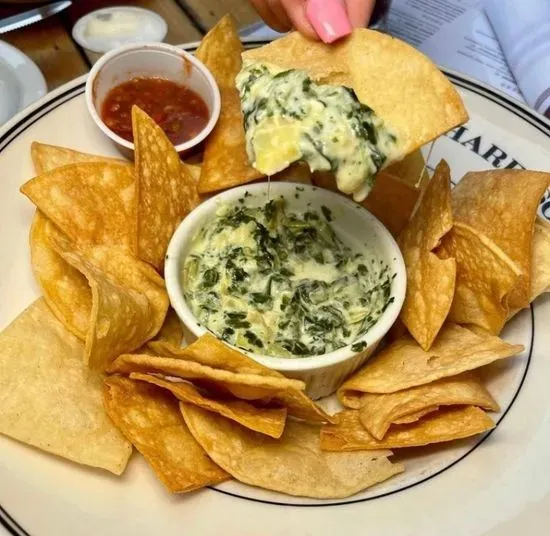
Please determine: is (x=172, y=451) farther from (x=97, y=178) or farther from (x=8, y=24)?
(x=8, y=24)

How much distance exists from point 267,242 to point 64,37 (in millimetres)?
1294

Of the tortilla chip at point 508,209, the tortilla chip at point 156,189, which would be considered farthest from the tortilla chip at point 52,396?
the tortilla chip at point 508,209

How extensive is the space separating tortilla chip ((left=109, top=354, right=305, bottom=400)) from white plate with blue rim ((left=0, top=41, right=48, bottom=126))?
1169 mm

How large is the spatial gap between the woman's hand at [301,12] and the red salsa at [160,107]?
358mm

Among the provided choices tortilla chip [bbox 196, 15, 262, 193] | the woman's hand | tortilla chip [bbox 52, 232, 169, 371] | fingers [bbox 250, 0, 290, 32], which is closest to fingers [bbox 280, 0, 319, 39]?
the woman's hand

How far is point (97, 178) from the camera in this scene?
74.0 inches

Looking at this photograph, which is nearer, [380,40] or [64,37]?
[380,40]

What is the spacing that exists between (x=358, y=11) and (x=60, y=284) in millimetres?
868

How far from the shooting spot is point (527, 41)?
262 centimetres

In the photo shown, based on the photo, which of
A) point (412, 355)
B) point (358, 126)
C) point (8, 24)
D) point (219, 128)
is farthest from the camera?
point (8, 24)

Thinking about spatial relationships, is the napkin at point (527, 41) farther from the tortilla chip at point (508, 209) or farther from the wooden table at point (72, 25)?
the wooden table at point (72, 25)

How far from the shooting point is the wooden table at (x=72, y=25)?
265 centimetres

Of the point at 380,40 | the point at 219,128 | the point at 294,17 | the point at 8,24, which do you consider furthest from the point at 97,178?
the point at 8,24

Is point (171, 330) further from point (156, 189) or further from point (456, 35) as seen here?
point (456, 35)
